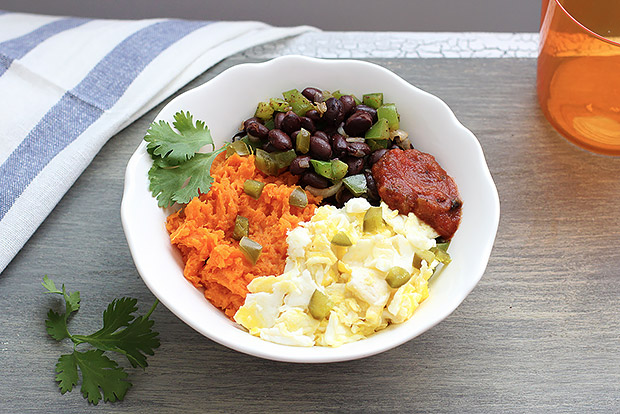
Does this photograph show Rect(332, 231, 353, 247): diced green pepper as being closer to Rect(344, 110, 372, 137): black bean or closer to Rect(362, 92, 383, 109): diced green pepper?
Rect(344, 110, 372, 137): black bean

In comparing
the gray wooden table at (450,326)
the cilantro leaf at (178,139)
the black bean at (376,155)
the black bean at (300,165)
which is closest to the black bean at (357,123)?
the black bean at (376,155)

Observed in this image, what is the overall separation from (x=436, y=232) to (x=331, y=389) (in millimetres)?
681

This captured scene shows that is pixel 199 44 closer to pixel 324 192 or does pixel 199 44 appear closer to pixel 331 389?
pixel 324 192

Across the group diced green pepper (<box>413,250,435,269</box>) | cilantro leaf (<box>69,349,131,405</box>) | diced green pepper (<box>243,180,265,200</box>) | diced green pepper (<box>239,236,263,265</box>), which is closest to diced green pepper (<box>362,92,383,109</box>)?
diced green pepper (<box>243,180,265,200</box>)

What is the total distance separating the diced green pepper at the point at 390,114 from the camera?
239 cm

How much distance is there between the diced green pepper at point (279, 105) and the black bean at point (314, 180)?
30cm

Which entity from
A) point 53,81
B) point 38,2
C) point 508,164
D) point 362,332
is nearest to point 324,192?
point 362,332

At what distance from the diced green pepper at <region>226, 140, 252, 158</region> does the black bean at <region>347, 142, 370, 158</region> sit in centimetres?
40

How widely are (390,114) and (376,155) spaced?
0.58ft

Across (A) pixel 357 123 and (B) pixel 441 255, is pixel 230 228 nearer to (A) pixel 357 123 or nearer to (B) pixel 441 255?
(A) pixel 357 123

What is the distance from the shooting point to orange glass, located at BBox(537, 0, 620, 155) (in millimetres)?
2422

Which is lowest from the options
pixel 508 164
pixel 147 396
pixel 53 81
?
pixel 147 396

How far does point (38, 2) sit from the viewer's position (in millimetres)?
4656

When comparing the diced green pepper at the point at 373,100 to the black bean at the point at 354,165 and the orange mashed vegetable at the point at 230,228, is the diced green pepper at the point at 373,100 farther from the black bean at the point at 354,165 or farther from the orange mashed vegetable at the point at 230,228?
the orange mashed vegetable at the point at 230,228
